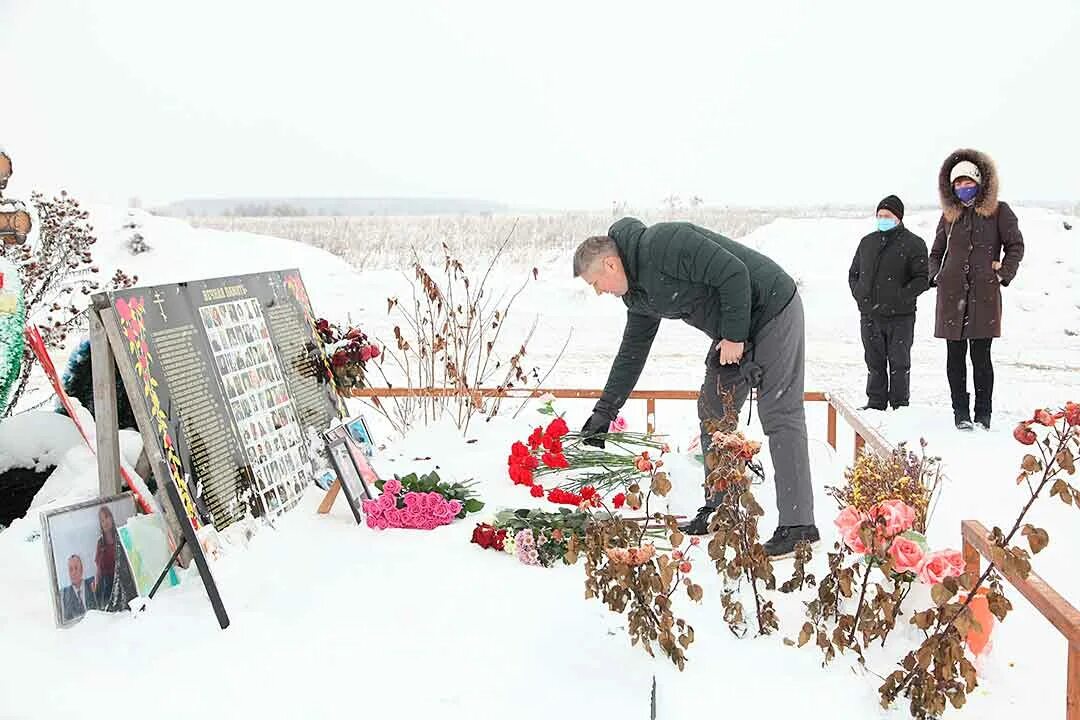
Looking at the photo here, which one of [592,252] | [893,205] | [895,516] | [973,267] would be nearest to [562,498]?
[592,252]

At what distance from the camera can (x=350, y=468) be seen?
132 inches

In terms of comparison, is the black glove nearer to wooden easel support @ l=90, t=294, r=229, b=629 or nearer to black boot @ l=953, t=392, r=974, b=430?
wooden easel support @ l=90, t=294, r=229, b=629

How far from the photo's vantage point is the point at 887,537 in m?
1.89

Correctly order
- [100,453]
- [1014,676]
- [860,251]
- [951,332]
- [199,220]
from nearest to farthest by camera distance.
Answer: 1. [1014,676]
2. [100,453]
3. [951,332]
4. [860,251]
5. [199,220]

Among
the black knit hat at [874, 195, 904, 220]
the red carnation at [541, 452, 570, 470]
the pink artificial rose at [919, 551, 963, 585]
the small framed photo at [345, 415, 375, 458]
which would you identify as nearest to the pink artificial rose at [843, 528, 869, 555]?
the pink artificial rose at [919, 551, 963, 585]

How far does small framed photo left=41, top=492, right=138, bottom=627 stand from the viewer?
228cm

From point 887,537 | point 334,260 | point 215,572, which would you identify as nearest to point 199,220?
point 334,260

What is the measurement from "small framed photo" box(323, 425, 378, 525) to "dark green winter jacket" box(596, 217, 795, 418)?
4.05 feet

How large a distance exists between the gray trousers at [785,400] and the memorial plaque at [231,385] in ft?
5.25

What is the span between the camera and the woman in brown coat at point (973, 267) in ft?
15.7

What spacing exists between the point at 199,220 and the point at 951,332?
778 inches

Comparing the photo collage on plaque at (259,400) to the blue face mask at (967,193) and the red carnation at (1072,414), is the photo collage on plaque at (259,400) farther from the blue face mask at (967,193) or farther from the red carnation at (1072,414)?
the blue face mask at (967,193)

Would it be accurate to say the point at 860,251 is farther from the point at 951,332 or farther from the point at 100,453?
the point at 100,453

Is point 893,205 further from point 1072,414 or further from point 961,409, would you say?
point 1072,414
